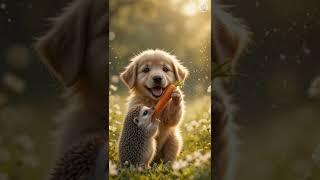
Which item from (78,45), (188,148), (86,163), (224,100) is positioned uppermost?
(78,45)

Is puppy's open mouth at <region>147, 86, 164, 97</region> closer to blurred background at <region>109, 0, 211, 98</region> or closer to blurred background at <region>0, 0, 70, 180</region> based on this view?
blurred background at <region>109, 0, 211, 98</region>

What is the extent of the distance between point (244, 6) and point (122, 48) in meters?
0.87

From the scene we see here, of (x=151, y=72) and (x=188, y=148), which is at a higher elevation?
(x=151, y=72)

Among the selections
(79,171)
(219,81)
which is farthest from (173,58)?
(79,171)

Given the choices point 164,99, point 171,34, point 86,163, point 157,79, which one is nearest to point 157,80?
point 157,79

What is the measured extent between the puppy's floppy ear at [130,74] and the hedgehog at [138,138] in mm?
174

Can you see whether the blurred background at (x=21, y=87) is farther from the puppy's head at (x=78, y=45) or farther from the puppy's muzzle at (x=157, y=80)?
the puppy's muzzle at (x=157, y=80)

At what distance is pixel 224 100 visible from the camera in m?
4.36

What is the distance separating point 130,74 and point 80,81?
0.34 m

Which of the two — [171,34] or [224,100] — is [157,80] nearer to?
[171,34]

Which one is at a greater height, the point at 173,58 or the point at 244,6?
the point at 244,6

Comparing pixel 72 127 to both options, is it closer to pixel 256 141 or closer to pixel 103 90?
pixel 103 90

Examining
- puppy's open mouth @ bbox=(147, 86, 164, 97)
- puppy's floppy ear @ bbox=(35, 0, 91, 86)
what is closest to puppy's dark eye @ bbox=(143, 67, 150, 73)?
puppy's open mouth @ bbox=(147, 86, 164, 97)

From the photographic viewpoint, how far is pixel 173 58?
4.34 meters
